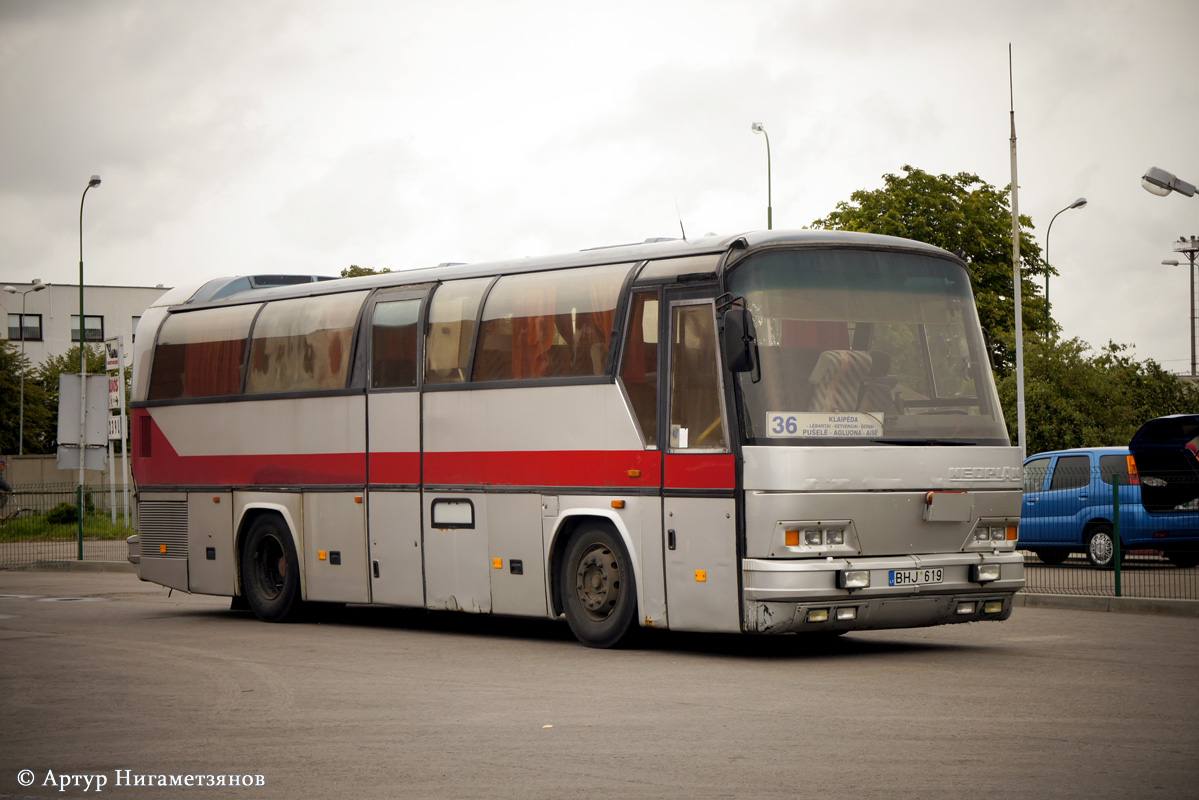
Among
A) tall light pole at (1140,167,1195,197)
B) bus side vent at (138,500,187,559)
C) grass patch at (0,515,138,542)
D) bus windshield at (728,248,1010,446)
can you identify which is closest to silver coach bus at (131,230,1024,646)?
bus windshield at (728,248,1010,446)

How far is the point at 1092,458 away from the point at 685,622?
520 inches

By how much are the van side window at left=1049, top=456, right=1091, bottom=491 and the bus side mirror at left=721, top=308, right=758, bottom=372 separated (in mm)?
13470

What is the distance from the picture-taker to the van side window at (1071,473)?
2417 centimetres

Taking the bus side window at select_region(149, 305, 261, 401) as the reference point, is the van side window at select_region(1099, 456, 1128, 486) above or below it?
below

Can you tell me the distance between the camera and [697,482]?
12781 millimetres

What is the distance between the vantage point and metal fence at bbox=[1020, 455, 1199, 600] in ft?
60.2

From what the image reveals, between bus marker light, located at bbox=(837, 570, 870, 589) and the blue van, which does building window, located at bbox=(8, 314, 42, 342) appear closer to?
the blue van

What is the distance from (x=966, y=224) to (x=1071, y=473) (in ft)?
128

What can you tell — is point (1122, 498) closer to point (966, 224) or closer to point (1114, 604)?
point (1114, 604)

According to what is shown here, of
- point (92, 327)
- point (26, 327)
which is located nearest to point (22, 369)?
point (26, 327)

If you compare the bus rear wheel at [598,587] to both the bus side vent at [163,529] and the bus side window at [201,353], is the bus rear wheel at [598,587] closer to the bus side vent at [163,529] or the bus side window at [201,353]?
the bus side window at [201,353]

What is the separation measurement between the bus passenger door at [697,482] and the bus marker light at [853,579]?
81 centimetres

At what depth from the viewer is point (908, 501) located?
500 inches

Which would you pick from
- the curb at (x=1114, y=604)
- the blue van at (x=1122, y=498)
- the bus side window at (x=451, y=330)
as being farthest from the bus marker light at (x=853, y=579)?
the blue van at (x=1122, y=498)
